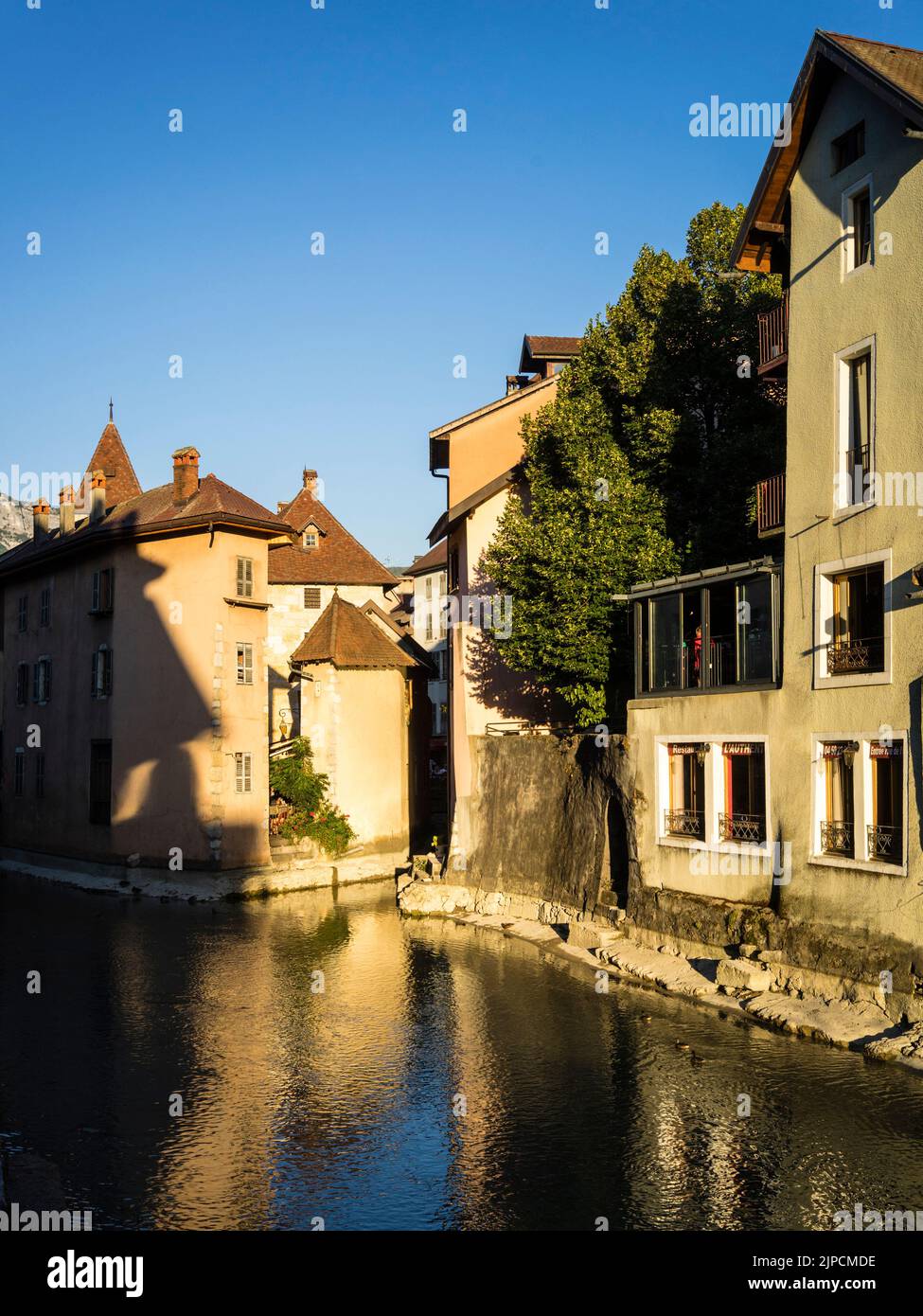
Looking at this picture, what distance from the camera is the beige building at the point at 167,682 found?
42.3 meters

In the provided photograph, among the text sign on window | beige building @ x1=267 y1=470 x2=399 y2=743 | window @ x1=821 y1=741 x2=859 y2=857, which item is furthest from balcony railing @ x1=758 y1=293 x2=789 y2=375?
beige building @ x1=267 y1=470 x2=399 y2=743

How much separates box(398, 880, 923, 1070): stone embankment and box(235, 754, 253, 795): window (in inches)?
358

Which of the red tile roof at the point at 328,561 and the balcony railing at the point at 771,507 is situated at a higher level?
the red tile roof at the point at 328,561

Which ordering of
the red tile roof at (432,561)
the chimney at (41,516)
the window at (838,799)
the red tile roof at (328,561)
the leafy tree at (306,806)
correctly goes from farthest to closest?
1. the red tile roof at (432,561)
2. the red tile roof at (328,561)
3. the chimney at (41,516)
4. the leafy tree at (306,806)
5. the window at (838,799)

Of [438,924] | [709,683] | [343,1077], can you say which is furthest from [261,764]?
[343,1077]

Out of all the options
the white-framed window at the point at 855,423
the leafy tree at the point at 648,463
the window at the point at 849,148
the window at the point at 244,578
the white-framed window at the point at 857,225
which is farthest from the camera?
the window at the point at 244,578

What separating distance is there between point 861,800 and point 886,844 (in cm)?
97

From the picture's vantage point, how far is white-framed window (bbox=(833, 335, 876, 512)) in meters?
23.2

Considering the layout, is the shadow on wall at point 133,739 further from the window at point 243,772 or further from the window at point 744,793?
the window at point 744,793

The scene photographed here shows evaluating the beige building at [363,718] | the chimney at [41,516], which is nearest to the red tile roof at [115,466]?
the chimney at [41,516]

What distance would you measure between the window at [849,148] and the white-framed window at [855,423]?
4.12m

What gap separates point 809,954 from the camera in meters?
23.4
